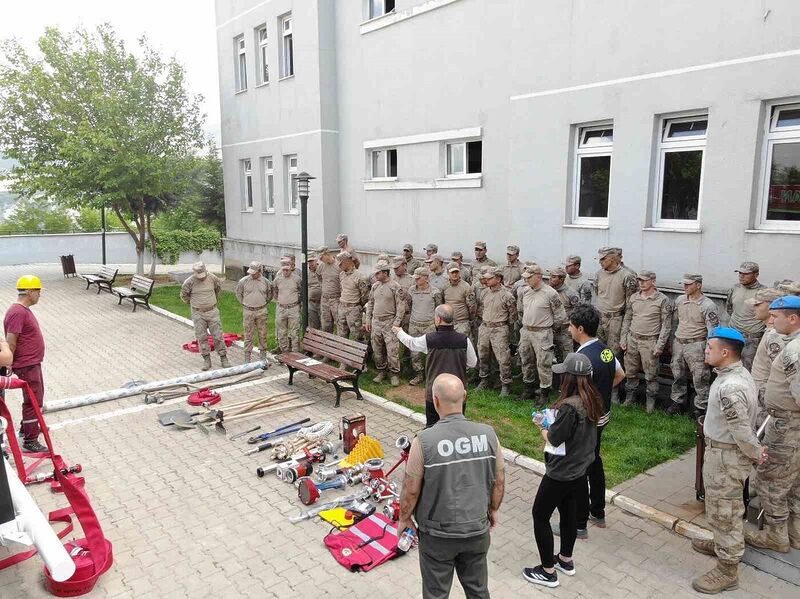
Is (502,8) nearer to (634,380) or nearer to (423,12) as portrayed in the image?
(423,12)

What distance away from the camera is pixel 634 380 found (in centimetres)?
845

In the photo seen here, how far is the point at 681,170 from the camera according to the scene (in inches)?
331

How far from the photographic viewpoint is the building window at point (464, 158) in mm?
12125

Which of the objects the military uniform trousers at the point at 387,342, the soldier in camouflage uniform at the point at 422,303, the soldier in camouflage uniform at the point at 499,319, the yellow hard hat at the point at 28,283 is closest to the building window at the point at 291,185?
the military uniform trousers at the point at 387,342

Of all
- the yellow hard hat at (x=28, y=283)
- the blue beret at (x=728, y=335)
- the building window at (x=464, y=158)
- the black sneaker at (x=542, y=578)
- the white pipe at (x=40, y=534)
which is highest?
the building window at (x=464, y=158)

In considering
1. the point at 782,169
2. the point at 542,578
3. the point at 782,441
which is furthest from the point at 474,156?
the point at 542,578

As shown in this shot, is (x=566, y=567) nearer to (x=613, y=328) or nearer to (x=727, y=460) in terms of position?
(x=727, y=460)

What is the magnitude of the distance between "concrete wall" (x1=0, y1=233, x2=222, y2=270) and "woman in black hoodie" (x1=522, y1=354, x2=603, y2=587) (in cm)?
2742

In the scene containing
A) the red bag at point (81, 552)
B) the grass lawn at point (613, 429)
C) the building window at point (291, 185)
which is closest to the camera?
the red bag at point (81, 552)

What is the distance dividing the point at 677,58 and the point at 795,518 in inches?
235

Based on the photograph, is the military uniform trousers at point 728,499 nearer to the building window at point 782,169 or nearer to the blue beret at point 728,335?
the blue beret at point 728,335

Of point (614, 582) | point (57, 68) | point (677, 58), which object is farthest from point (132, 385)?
point (57, 68)

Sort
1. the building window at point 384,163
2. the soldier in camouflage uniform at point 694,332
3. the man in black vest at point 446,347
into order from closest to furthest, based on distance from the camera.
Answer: the man in black vest at point 446,347, the soldier in camouflage uniform at point 694,332, the building window at point 384,163

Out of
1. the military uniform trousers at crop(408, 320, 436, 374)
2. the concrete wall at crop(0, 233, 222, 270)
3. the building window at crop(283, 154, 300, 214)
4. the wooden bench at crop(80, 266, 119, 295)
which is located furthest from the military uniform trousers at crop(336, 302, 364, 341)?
the concrete wall at crop(0, 233, 222, 270)
